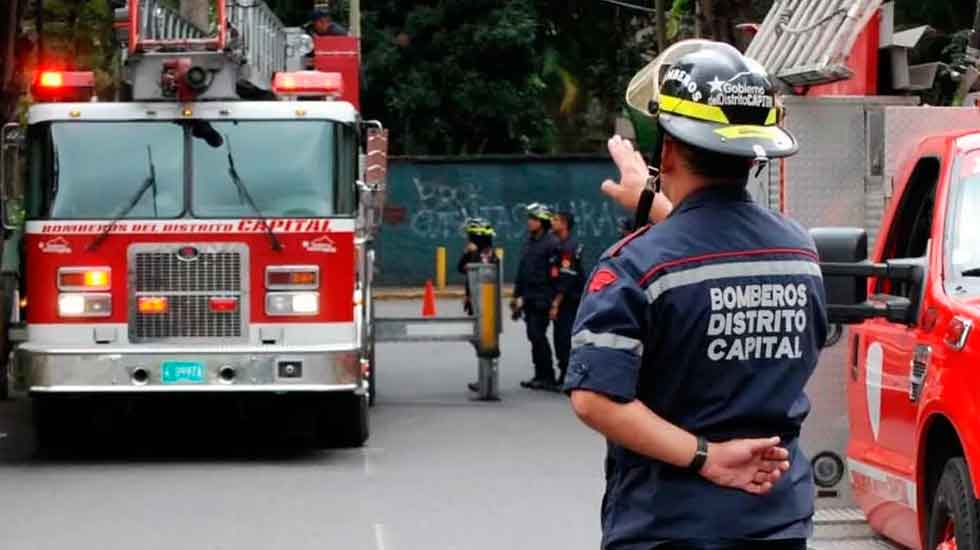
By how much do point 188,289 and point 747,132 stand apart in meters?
10.3

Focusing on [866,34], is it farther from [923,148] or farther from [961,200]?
[961,200]

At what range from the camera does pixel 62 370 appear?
14.0 m

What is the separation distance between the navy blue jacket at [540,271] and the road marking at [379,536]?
345 inches

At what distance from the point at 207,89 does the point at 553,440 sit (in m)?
4.16

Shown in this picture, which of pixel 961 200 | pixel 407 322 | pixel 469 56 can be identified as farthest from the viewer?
pixel 469 56

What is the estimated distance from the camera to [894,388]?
7219 millimetres

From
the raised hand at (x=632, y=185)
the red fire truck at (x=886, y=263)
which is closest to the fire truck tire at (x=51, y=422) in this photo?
the red fire truck at (x=886, y=263)

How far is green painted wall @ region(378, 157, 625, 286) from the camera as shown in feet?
128

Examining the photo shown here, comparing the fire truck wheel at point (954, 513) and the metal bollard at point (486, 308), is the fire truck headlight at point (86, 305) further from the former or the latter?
the fire truck wheel at point (954, 513)

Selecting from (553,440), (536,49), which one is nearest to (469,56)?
(536,49)

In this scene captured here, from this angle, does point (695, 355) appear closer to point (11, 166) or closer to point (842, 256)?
point (842, 256)

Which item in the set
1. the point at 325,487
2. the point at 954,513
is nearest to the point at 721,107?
the point at 954,513

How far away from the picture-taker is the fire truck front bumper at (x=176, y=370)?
14.0m

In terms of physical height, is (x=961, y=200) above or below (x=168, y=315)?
above
